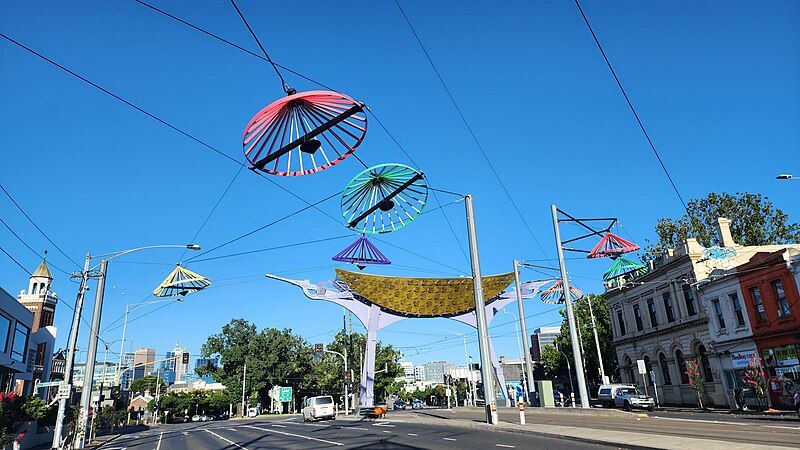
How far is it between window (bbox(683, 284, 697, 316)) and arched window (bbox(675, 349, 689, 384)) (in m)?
4.07

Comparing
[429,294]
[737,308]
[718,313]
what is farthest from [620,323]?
[429,294]

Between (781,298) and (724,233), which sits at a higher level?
(724,233)

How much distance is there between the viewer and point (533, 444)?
52.5ft

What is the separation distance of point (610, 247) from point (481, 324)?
37.9 ft

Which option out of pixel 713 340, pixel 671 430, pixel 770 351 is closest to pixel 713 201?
pixel 713 340

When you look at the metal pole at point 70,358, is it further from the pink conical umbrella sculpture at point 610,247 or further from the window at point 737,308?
the window at point 737,308

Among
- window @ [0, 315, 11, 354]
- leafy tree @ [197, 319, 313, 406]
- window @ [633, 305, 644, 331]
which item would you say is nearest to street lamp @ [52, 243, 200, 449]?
window @ [0, 315, 11, 354]

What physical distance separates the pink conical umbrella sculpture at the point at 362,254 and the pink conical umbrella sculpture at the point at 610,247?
1523 centimetres

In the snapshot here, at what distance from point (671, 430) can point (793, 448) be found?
6.73 m

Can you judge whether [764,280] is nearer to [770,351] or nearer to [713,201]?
[770,351]

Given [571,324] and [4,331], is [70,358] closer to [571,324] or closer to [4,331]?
[4,331]

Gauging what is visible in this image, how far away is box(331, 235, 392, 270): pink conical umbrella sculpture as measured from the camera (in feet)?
129

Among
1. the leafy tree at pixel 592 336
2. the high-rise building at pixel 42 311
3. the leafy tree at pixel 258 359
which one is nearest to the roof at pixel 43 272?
the high-rise building at pixel 42 311

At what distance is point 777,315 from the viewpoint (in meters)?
34.3
